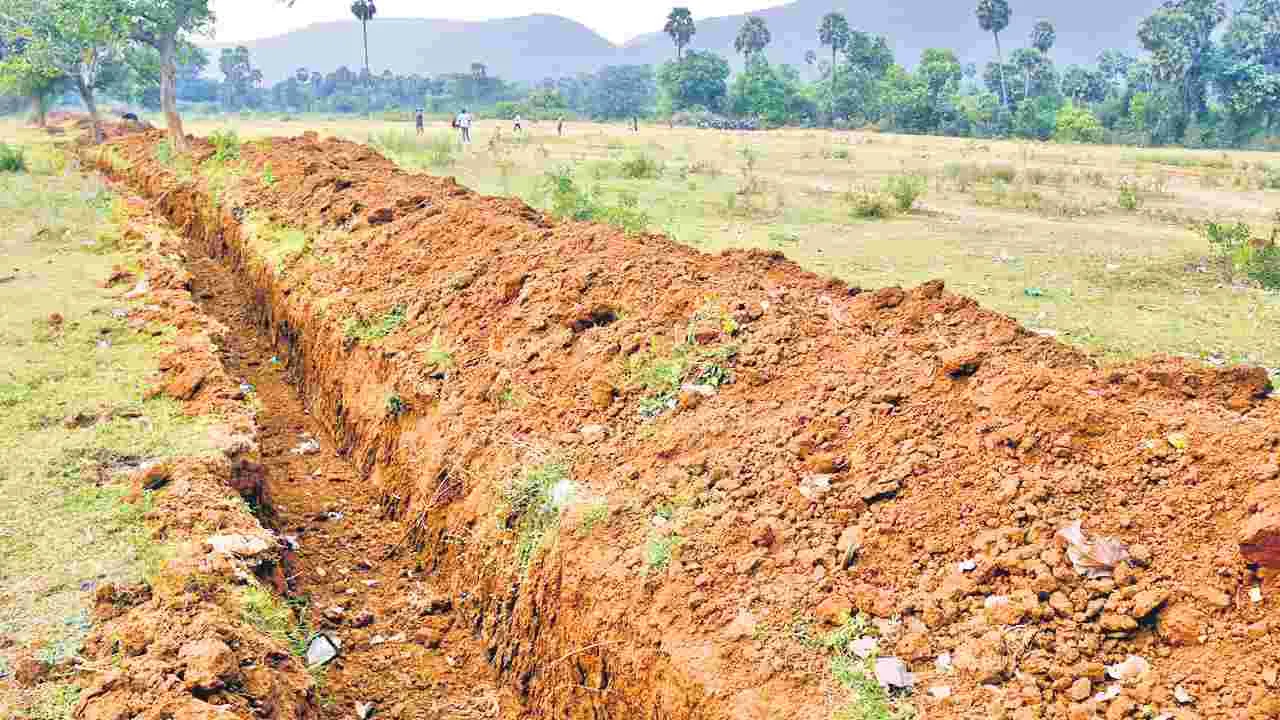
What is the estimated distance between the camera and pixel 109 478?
249 inches

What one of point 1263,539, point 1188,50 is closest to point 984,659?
point 1263,539

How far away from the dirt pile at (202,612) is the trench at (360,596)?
295 mm

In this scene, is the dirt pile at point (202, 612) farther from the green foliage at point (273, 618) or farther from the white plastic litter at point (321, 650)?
the white plastic litter at point (321, 650)

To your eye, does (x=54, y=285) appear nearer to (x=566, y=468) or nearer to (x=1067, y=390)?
(x=566, y=468)

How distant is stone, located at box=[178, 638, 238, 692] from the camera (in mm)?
4082

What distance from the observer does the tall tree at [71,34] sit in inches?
814

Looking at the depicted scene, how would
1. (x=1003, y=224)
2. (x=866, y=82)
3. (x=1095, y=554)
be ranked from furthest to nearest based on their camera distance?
(x=866, y=82)
(x=1003, y=224)
(x=1095, y=554)

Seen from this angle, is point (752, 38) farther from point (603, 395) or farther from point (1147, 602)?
point (1147, 602)

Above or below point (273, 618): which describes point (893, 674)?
above

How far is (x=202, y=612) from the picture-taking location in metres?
4.50

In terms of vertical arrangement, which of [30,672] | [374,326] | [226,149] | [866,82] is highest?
[866,82]

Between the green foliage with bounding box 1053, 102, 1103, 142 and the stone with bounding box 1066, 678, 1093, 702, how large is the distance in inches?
2034

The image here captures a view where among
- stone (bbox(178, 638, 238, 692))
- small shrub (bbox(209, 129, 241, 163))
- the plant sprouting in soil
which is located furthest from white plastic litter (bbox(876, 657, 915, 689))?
small shrub (bbox(209, 129, 241, 163))

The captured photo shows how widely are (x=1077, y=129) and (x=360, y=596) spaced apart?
174 feet
